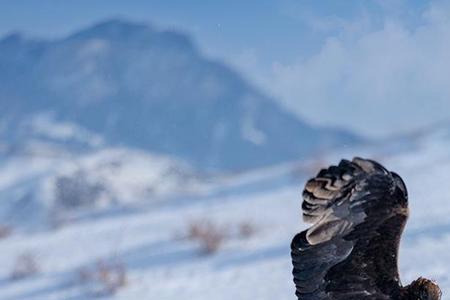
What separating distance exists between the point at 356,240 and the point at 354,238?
16 mm

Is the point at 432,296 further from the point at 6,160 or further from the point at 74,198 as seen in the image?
the point at 6,160

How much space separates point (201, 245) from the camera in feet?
36.1

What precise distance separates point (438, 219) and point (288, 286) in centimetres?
209

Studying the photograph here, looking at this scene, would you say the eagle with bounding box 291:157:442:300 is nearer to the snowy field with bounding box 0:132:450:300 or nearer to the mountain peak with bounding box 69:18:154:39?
the snowy field with bounding box 0:132:450:300

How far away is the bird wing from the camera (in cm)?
366

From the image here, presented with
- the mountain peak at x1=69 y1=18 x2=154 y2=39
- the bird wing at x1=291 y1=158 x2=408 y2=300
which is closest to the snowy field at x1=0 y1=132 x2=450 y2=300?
the bird wing at x1=291 y1=158 x2=408 y2=300

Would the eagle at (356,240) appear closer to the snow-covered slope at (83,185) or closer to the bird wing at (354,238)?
the bird wing at (354,238)

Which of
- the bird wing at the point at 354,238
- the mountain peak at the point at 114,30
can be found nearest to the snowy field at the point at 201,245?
the bird wing at the point at 354,238

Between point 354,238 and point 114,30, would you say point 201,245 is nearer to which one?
point 354,238

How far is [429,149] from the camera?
17656 mm

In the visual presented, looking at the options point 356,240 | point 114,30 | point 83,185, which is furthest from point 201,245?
point 114,30

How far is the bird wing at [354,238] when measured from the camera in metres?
3.66

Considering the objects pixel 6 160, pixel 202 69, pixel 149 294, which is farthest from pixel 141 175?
pixel 202 69

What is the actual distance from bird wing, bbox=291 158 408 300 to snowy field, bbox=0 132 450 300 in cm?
193
